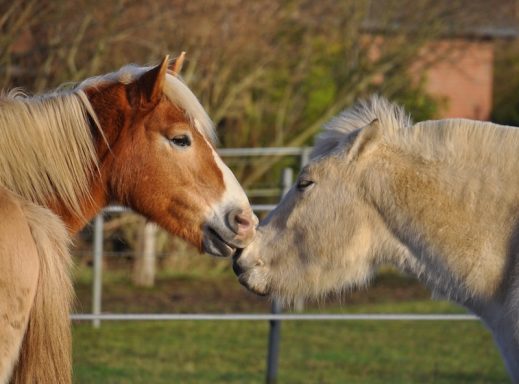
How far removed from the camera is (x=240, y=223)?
4.61 meters

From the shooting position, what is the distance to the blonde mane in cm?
430

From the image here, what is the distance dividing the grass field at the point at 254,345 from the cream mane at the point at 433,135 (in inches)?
110

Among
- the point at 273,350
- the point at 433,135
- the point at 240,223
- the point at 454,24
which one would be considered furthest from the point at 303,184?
the point at 454,24

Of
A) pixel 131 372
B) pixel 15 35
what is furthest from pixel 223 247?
pixel 15 35

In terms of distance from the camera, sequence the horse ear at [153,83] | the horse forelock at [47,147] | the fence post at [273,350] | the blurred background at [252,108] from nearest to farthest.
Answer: the horse forelock at [47,147], the horse ear at [153,83], the fence post at [273,350], the blurred background at [252,108]

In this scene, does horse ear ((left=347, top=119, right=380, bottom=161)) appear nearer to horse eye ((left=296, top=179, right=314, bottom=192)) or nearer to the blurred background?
horse eye ((left=296, top=179, right=314, bottom=192))

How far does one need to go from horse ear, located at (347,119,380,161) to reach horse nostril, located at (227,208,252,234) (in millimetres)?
550

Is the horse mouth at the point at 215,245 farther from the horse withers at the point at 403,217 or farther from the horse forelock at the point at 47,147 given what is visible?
the horse forelock at the point at 47,147

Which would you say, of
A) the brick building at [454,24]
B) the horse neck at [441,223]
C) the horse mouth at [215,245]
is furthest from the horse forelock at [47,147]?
the brick building at [454,24]

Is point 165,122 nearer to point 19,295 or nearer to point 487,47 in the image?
point 19,295

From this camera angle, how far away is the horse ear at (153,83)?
14.9 ft

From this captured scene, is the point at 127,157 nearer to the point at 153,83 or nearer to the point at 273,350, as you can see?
the point at 153,83

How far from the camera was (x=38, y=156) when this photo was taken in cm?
436

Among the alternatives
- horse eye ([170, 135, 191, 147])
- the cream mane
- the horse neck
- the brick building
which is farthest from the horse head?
the brick building
